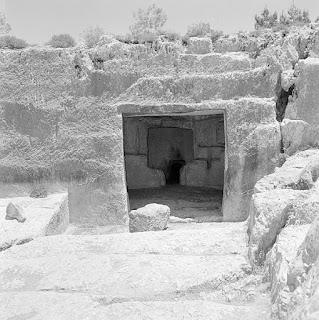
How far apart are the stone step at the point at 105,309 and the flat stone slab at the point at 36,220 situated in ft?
8.14

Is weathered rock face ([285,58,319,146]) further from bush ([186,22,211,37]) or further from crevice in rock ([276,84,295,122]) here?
bush ([186,22,211,37])

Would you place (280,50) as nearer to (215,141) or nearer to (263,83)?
(263,83)

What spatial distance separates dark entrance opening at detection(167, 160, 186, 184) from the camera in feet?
49.2

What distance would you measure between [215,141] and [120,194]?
625 cm

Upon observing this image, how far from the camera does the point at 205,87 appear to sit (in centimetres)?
822

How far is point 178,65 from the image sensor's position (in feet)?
27.6

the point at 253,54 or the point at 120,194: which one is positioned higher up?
the point at 253,54

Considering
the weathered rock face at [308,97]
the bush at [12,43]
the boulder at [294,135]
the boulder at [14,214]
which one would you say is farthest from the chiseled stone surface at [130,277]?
the bush at [12,43]

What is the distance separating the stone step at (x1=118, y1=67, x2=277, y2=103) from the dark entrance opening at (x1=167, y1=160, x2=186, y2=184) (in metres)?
6.84

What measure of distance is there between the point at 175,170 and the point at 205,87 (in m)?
7.37

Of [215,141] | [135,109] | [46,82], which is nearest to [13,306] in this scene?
[135,109]

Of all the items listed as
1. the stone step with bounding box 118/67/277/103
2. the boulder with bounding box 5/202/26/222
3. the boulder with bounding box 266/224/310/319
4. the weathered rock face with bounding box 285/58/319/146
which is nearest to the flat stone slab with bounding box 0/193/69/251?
the boulder with bounding box 5/202/26/222

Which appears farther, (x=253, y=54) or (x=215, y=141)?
(x=215, y=141)

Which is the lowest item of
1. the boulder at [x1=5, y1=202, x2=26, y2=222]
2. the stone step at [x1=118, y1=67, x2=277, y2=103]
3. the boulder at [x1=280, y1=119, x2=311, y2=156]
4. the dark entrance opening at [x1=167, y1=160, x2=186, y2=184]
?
the dark entrance opening at [x1=167, y1=160, x2=186, y2=184]
